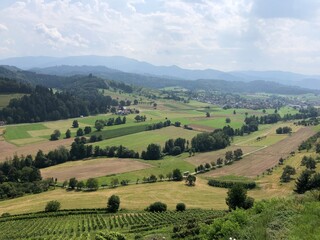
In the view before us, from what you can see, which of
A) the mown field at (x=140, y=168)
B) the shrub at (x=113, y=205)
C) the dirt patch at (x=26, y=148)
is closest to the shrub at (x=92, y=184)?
the mown field at (x=140, y=168)

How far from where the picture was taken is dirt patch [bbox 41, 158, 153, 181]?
112594 millimetres

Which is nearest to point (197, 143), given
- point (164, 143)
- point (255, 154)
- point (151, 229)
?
point (164, 143)

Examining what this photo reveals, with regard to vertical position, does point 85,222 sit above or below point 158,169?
above

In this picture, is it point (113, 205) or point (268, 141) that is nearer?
point (113, 205)

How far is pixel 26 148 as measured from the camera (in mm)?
141500

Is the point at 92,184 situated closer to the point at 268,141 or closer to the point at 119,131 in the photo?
the point at 119,131

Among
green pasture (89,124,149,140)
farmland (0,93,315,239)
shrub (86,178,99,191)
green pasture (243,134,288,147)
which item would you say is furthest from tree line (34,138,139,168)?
green pasture (243,134,288,147)

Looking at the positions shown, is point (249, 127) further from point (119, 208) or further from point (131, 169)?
point (119, 208)

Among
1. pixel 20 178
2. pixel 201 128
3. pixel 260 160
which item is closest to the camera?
pixel 20 178

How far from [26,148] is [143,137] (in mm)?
51658

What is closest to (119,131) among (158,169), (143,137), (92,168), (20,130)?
(143,137)

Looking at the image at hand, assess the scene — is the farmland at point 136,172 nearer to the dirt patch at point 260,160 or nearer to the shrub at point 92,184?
the dirt patch at point 260,160

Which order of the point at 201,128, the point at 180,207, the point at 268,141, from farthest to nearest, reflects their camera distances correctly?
the point at 201,128
the point at 268,141
the point at 180,207

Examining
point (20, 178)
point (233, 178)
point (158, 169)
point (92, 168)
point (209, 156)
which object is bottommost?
point (20, 178)
